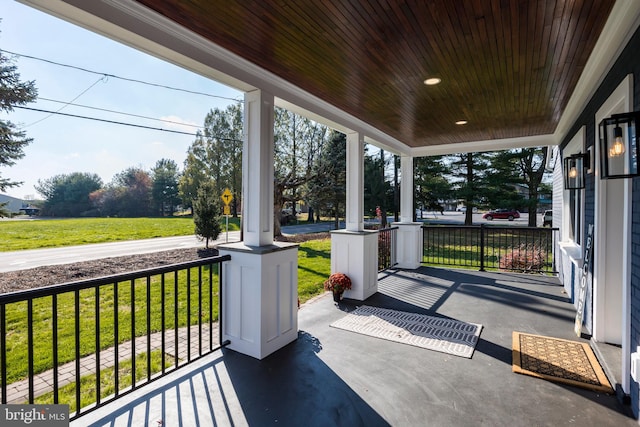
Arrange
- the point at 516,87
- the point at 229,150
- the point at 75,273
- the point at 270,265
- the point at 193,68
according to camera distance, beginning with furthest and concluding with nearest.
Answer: the point at 229,150 < the point at 75,273 < the point at 516,87 < the point at 270,265 < the point at 193,68

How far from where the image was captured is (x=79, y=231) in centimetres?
1078

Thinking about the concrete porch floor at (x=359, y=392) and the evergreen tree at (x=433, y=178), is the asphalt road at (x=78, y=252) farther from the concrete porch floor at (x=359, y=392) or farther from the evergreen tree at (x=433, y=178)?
the evergreen tree at (x=433, y=178)

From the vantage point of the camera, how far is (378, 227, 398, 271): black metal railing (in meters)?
6.39

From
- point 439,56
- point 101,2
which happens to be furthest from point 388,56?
point 101,2

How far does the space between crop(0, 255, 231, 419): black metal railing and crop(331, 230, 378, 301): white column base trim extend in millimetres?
1869

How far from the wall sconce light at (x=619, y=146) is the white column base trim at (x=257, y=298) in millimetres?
2402

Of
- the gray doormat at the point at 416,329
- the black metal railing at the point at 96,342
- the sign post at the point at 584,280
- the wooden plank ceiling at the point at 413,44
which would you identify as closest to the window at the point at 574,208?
the wooden plank ceiling at the point at 413,44

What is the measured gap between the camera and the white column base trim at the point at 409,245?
6.45m

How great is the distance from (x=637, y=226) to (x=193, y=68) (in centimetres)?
330

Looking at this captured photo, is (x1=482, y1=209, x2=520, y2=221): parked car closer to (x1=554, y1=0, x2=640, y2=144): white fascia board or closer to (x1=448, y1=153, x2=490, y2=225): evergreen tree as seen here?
(x1=448, y1=153, x2=490, y2=225): evergreen tree

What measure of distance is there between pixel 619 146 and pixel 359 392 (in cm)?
225

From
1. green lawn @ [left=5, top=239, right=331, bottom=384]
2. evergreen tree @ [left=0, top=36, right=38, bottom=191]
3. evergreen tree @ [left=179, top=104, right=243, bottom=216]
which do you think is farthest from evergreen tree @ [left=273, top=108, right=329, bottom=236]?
evergreen tree @ [left=0, top=36, right=38, bottom=191]

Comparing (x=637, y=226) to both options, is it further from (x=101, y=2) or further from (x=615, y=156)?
(x=101, y=2)

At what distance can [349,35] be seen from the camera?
2.26 metres
